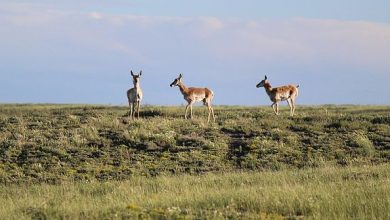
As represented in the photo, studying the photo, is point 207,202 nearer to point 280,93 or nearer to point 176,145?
point 176,145

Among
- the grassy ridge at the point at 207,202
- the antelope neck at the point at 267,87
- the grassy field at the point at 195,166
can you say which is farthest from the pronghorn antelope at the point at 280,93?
the grassy ridge at the point at 207,202

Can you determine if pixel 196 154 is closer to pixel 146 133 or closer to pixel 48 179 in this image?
pixel 146 133

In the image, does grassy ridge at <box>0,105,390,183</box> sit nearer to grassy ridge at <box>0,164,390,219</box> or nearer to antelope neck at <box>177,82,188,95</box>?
antelope neck at <box>177,82,188,95</box>

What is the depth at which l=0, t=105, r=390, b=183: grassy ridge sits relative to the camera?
2333 centimetres

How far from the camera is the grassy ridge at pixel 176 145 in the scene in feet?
76.5

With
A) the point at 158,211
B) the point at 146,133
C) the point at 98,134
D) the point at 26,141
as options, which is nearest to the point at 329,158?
the point at 146,133

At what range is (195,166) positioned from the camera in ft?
78.4

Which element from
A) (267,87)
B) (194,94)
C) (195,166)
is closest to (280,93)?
(267,87)

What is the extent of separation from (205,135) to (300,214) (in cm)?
1619

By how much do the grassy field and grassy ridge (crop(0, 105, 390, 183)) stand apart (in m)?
0.04

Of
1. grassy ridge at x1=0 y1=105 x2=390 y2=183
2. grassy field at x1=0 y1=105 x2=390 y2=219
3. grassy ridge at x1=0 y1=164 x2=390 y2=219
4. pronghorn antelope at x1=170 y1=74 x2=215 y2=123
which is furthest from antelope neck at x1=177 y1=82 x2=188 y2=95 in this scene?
grassy ridge at x1=0 y1=164 x2=390 y2=219

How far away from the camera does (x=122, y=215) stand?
11961mm

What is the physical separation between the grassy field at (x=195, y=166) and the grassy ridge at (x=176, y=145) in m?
0.04

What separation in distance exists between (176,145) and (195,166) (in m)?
3.01
